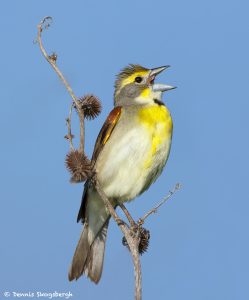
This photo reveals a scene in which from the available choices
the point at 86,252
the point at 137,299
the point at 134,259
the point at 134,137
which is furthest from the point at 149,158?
the point at 137,299

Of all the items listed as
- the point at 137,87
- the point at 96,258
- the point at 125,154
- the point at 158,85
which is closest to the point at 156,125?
the point at 125,154

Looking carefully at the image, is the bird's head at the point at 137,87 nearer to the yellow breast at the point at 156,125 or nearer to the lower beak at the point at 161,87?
the lower beak at the point at 161,87

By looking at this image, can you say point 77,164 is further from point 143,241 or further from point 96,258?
point 96,258

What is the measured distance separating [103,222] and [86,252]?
0.49 meters

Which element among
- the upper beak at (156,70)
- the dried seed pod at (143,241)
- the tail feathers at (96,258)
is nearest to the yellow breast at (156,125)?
the upper beak at (156,70)

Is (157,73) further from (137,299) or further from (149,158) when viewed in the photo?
(137,299)

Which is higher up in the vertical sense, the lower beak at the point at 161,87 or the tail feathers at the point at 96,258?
the lower beak at the point at 161,87

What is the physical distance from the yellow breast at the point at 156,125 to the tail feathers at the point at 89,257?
1484 mm

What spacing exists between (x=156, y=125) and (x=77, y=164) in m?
1.88

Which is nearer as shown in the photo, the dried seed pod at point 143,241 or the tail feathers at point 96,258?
the dried seed pod at point 143,241

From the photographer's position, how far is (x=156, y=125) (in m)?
7.70

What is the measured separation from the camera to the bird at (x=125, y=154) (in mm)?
7574

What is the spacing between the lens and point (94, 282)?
803 centimetres

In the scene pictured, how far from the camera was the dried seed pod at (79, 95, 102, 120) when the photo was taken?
670cm
